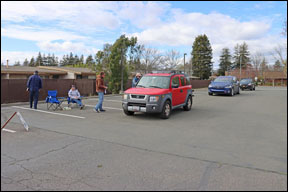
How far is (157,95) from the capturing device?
8984 millimetres

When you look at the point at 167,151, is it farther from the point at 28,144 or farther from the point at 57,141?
the point at 28,144

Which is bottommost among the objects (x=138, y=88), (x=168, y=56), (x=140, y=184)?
(x=140, y=184)

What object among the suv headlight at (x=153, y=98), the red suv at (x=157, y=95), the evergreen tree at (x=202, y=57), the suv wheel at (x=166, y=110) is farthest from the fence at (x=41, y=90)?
the evergreen tree at (x=202, y=57)

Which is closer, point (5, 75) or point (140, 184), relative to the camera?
point (140, 184)

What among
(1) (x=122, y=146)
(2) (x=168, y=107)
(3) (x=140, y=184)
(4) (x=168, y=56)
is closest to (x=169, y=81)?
(2) (x=168, y=107)

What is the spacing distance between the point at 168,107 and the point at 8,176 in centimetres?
666

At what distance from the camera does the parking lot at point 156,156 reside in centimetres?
354

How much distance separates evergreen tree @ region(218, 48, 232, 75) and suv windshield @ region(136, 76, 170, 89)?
78.4 m

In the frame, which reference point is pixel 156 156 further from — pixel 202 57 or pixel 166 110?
pixel 202 57

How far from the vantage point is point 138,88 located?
9.86m

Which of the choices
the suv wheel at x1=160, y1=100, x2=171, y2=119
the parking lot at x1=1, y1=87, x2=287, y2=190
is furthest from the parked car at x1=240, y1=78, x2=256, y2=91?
the parking lot at x1=1, y1=87, x2=287, y2=190

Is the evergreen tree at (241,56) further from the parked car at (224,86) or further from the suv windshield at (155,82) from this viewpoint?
the suv windshield at (155,82)

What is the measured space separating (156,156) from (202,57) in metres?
68.0

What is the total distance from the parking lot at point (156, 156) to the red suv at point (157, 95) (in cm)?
182
